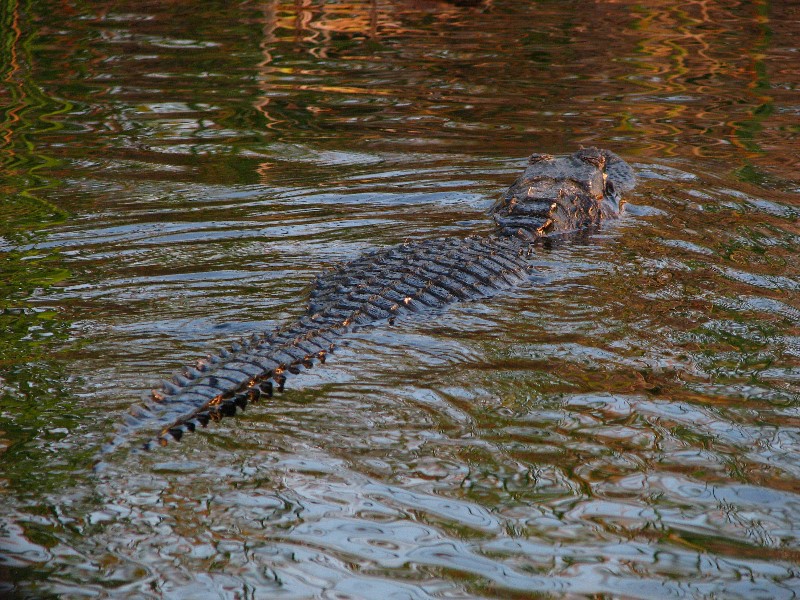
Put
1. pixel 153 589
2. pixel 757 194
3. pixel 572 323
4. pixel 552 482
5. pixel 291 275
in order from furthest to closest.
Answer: pixel 757 194 < pixel 291 275 < pixel 572 323 < pixel 552 482 < pixel 153 589

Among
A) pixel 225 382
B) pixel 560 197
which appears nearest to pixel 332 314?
pixel 225 382

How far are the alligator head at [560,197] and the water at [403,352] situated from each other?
0.25m

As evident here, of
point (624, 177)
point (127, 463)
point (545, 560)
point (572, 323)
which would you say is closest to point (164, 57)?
point (624, 177)

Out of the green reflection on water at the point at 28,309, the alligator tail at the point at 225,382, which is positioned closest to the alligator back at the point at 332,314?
the alligator tail at the point at 225,382

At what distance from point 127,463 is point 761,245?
3855 mm

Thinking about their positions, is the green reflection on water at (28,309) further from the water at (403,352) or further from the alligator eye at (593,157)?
the alligator eye at (593,157)

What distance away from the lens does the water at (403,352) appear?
2844mm

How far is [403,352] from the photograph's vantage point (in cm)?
422

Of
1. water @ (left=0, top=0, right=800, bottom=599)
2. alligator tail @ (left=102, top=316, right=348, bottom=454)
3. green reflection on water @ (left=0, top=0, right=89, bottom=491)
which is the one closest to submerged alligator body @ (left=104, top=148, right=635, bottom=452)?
alligator tail @ (left=102, top=316, right=348, bottom=454)

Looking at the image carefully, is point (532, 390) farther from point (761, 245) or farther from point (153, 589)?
point (761, 245)

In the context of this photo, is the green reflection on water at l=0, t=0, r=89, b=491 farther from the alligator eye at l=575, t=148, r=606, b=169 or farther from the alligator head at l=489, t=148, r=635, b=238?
the alligator eye at l=575, t=148, r=606, b=169

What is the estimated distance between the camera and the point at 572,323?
4.52 m

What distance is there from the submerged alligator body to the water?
0.12 m

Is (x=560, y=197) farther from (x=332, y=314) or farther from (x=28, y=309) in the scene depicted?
(x=28, y=309)
